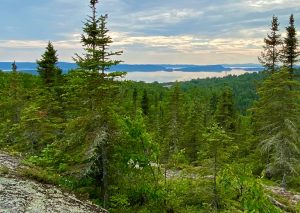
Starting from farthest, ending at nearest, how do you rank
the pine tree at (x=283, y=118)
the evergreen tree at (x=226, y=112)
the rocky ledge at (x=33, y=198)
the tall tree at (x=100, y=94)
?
the evergreen tree at (x=226, y=112)
the pine tree at (x=283, y=118)
the tall tree at (x=100, y=94)
the rocky ledge at (x=33, y=198)

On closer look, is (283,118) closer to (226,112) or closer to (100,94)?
(226,112)

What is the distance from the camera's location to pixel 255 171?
44844mm

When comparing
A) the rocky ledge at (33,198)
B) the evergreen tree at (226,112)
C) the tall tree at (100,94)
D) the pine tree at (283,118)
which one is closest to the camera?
the rocky ledge at (33,198)

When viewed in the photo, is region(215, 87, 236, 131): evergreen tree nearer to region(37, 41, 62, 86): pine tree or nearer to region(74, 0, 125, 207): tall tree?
region(37, 41, 62, 86): pine tree

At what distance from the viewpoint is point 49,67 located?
1437 inches

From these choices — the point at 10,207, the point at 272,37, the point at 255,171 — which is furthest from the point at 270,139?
the point at 10,207

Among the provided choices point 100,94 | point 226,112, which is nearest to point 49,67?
point 100,94

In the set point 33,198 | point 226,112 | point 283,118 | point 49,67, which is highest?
point 49,67

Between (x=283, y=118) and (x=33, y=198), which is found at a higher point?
(x=283, y=118)

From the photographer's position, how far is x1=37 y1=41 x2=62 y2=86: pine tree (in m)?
36.3

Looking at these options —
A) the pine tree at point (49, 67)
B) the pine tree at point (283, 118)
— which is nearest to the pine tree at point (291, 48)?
the pine tree at point (283, 118)

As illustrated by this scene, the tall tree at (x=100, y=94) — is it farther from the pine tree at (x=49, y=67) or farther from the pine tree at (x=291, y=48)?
the pine tree at (x=291, y=48)

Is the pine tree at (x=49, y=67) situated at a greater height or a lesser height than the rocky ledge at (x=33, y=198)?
greater

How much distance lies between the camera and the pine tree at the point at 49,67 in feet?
119
